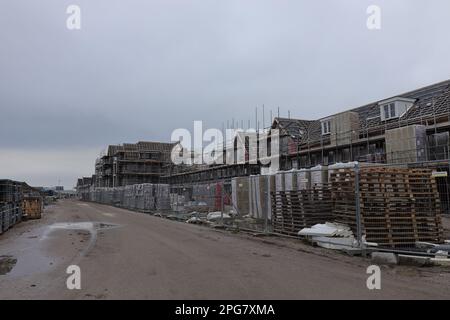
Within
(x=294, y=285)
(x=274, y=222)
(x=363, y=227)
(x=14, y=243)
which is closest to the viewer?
(x=294, y=285)

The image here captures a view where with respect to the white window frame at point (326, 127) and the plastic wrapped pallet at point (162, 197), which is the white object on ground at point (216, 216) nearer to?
the plastic wrapped pallet at point (162, 197)

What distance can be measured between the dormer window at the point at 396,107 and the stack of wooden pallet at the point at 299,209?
17.6 metres

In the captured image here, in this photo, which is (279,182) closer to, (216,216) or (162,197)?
(216,216)

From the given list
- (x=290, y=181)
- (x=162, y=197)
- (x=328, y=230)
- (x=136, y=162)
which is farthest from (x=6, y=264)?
(x=136, y=162)

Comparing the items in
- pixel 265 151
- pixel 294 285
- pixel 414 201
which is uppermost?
pixel 265 151

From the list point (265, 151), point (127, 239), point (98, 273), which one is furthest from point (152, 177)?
point (98, 273)

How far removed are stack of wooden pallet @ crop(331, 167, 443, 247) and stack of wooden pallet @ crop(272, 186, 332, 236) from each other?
865mm

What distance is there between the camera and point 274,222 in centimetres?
1611

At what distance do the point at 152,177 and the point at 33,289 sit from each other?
9043cm

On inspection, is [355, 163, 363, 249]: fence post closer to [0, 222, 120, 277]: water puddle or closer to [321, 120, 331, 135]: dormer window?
[0, 222, 120, 277]: water puddle

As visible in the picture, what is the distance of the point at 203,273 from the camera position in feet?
27.6

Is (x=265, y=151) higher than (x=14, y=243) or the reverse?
higher

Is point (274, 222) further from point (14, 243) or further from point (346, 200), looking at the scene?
point (14, 243)

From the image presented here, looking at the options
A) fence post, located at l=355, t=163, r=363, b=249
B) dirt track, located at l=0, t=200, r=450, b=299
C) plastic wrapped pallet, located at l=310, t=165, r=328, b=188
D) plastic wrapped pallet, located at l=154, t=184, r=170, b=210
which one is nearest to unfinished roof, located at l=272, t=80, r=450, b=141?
plastic wrapped pallet, located at l=310, t=165, r=328, b=188
